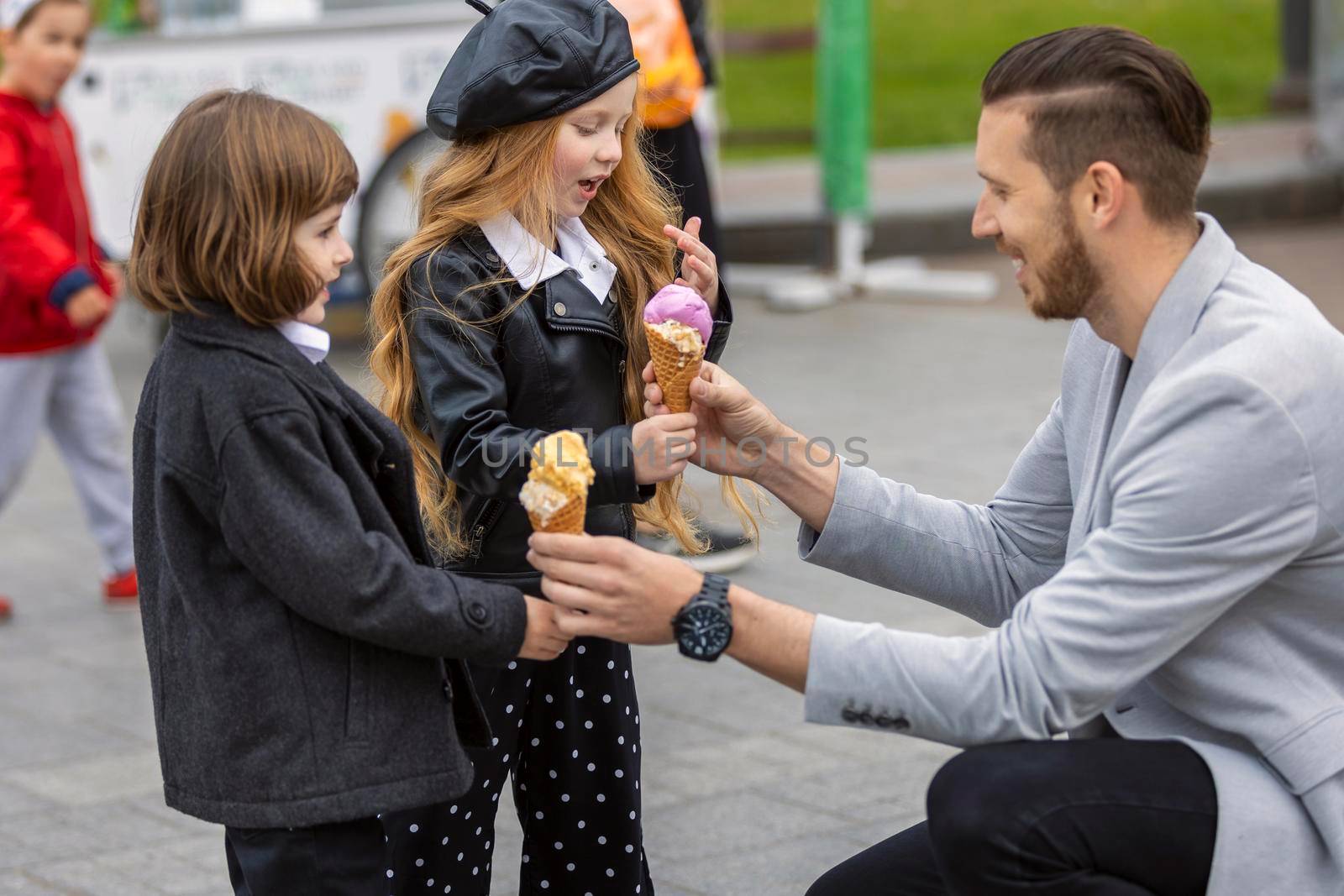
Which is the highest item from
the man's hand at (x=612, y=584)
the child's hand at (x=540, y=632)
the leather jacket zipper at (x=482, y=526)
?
the man's hand at (x=612, y=584)

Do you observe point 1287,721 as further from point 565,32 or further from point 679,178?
point 679,178

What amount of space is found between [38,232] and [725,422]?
3.09m

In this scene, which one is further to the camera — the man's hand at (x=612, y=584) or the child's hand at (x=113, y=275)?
the child's hand at (x=113, y=275)

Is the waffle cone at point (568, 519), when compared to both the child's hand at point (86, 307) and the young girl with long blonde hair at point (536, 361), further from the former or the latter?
the child's hand at point (86, 307)

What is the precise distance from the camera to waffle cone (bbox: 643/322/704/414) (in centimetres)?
245

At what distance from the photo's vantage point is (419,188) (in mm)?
2844

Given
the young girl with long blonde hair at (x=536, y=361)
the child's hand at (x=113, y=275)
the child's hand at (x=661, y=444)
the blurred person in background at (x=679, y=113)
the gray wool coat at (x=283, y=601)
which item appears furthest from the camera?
the child's hand at (x=113, y=275)

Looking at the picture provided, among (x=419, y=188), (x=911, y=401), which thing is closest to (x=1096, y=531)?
(x=419, y=188)

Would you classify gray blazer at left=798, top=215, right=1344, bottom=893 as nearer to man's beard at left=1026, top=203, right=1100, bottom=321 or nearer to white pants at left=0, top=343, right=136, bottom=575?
man's beard at left=1026, top=203, right=1100, bottom=321

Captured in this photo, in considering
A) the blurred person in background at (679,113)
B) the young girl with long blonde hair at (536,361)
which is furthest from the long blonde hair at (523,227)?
the blurred person in background at (679,113)

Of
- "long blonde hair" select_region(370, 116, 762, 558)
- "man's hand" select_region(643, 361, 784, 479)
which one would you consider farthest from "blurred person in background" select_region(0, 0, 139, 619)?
"man's hand" select_region(643, 361, 784, 479)

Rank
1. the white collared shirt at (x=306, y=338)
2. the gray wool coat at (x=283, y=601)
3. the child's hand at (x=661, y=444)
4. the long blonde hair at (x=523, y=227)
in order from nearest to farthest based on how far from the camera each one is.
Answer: the gray wool coat at (x=283, y=601), the white collared shirt at (x=306, y=338), the child's hand at (x=661, y=444), the long blonde hair at (x=523, y=227)

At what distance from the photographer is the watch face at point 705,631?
7.25 feet

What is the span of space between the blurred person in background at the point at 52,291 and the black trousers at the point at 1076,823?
3607mm
